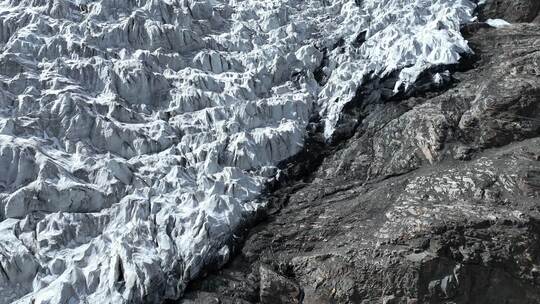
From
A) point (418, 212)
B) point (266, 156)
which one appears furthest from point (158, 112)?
point (418, 212)

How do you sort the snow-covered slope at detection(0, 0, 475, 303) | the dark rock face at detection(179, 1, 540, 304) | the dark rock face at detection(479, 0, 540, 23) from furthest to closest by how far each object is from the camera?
the dark rock face at detection(479, 0, 540, 23)
the snow-covered slope at detection(0, 0, 475, 303)
the dark rock face at detection(179, 1, 540, 304)

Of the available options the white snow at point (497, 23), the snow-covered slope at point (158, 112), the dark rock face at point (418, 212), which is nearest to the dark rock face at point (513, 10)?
the white snow at point (497, 23)

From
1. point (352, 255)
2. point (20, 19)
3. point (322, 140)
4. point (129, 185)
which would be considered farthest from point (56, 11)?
point (352, 255)

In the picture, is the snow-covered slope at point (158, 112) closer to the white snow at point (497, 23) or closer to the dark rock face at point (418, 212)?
the white snow at point (497, 23)

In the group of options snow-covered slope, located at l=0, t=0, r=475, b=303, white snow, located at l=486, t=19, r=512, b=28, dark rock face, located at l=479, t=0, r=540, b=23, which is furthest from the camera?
dark rock face, located at l=479, t=0, r=540, b=23

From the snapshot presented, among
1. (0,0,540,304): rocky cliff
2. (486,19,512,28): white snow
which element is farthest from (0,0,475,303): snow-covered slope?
(486,19,512,28): white snow

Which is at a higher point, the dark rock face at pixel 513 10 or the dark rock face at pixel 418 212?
the dark rock face at pixel 513 10

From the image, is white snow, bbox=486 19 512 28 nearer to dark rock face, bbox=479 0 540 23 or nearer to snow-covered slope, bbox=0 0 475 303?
dark rock face, bbox=479 0 540 23

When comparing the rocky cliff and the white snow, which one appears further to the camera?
the white snow
